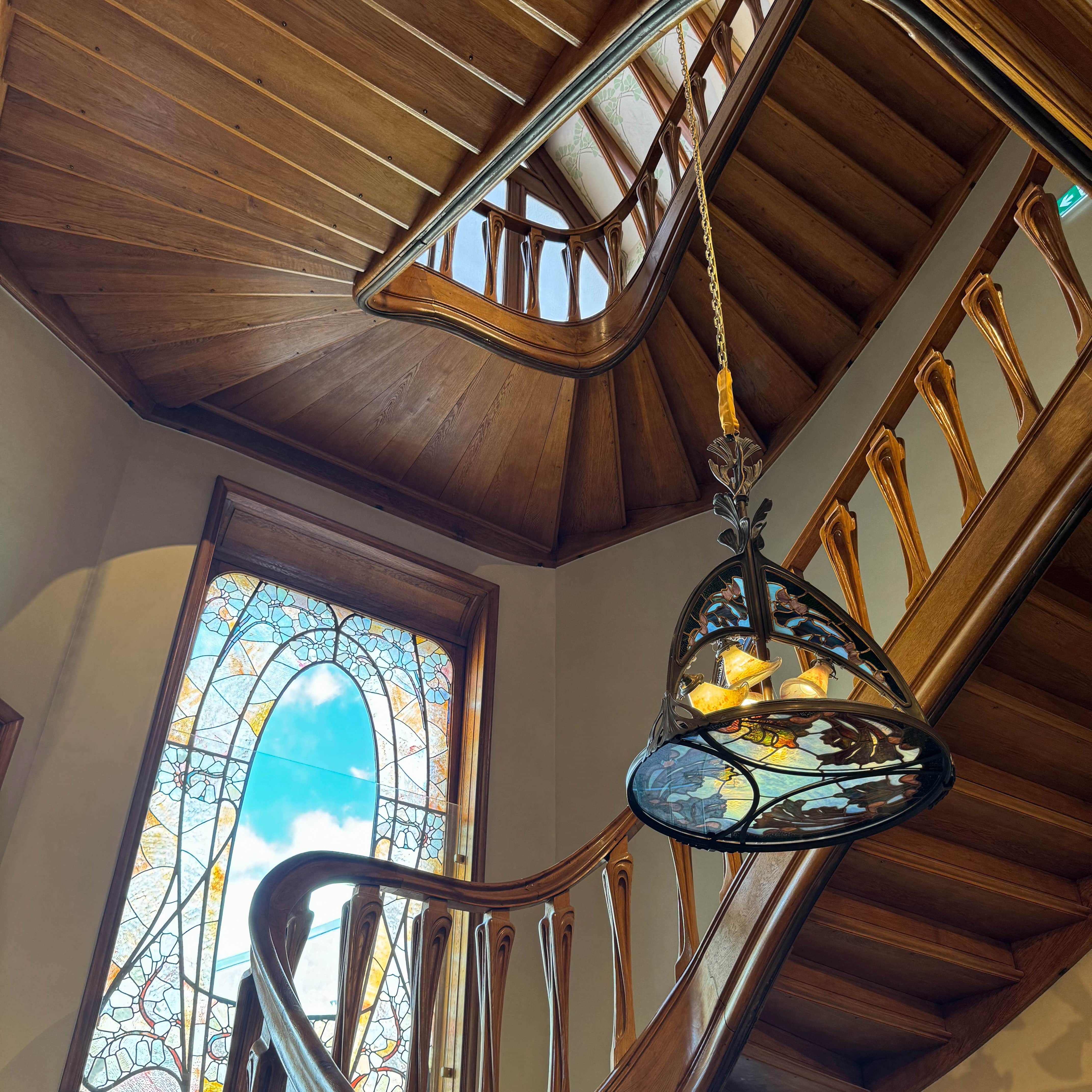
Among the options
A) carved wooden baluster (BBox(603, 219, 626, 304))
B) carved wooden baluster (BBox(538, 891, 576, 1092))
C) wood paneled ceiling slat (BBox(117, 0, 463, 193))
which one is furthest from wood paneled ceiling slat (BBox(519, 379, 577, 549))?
carved wooden baluster (BBox(538, 891, 576, 1092))

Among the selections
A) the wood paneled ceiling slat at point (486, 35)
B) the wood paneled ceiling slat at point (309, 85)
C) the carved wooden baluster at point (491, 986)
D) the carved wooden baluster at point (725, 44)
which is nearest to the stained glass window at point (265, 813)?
the carved wooden baluster at point (491, 986)

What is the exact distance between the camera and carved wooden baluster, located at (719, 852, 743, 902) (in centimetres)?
282

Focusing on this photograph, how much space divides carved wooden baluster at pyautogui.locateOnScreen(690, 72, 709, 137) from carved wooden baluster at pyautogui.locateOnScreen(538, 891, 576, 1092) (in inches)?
114

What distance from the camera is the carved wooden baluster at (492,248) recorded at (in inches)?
168

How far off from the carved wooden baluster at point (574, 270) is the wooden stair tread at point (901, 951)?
2715mm

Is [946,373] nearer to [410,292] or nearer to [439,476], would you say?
[410,292]

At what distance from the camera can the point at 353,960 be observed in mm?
2420

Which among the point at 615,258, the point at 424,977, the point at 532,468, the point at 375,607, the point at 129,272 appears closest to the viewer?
the point at 424,977

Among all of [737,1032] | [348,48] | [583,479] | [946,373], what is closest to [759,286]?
[583,479]

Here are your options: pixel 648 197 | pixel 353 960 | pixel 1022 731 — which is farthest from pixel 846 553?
pixel 648 197

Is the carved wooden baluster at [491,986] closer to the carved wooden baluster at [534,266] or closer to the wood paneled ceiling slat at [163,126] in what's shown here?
the wood paneled ceiling slat at [163,126]

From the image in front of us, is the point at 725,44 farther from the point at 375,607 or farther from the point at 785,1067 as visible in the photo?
the point at 785,1067

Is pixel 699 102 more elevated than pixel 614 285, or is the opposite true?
pixel 699 102

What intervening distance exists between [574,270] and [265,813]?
8.80 ft
